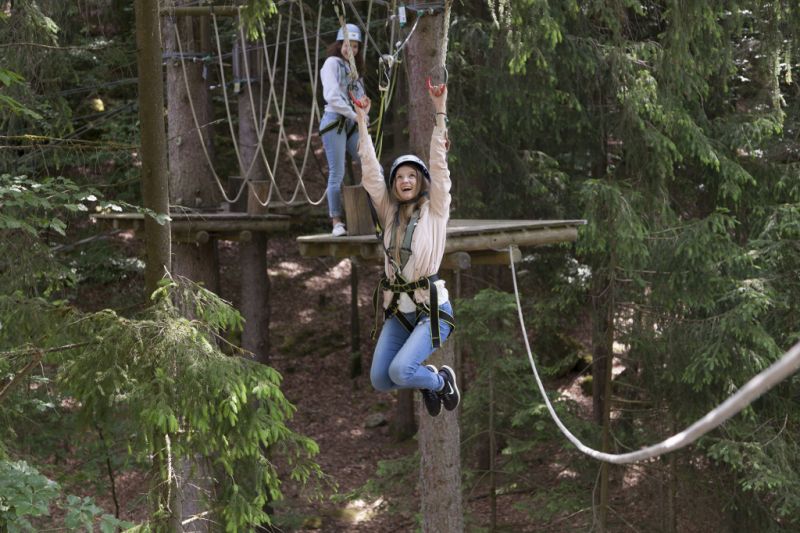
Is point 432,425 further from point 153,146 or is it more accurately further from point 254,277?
point 153,146

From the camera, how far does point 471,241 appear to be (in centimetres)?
643

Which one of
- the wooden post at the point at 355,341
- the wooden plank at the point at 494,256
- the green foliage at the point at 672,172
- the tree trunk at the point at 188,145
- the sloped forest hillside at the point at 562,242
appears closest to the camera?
the wooden plank at the point at 494,256

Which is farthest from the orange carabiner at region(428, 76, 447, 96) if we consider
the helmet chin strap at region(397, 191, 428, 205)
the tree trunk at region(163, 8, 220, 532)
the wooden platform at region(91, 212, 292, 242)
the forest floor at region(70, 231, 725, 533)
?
the tree trunk at region(163, 8, 220, 532)

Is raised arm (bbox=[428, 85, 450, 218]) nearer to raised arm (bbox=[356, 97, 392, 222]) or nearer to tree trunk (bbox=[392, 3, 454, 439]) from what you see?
raised arm (bbox=[356, 97, 392, 222])

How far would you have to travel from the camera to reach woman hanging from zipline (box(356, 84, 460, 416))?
197 inches

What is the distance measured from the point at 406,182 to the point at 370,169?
206 mm

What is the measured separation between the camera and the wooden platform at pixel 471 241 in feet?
20.9

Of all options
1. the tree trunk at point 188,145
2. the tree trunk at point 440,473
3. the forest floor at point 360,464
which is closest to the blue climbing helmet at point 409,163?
the forest floor at point 360,464

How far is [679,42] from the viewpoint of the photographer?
9.45 metres

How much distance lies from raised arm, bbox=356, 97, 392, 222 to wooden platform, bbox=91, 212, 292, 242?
451 cm

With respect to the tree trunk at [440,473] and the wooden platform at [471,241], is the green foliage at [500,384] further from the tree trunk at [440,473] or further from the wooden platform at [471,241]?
the wooden platform at [471,241]

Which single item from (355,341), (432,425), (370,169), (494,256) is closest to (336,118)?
(494,256)

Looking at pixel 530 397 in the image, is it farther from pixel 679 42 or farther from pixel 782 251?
pixel 679 42

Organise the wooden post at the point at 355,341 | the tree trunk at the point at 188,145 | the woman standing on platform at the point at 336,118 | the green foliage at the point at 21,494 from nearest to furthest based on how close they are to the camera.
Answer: the green foliage at the point at 21,494, the woman standing on platform at the point at 336,118, the tree trunk at the point at 188,145, the wooden post at the point at 355,341
